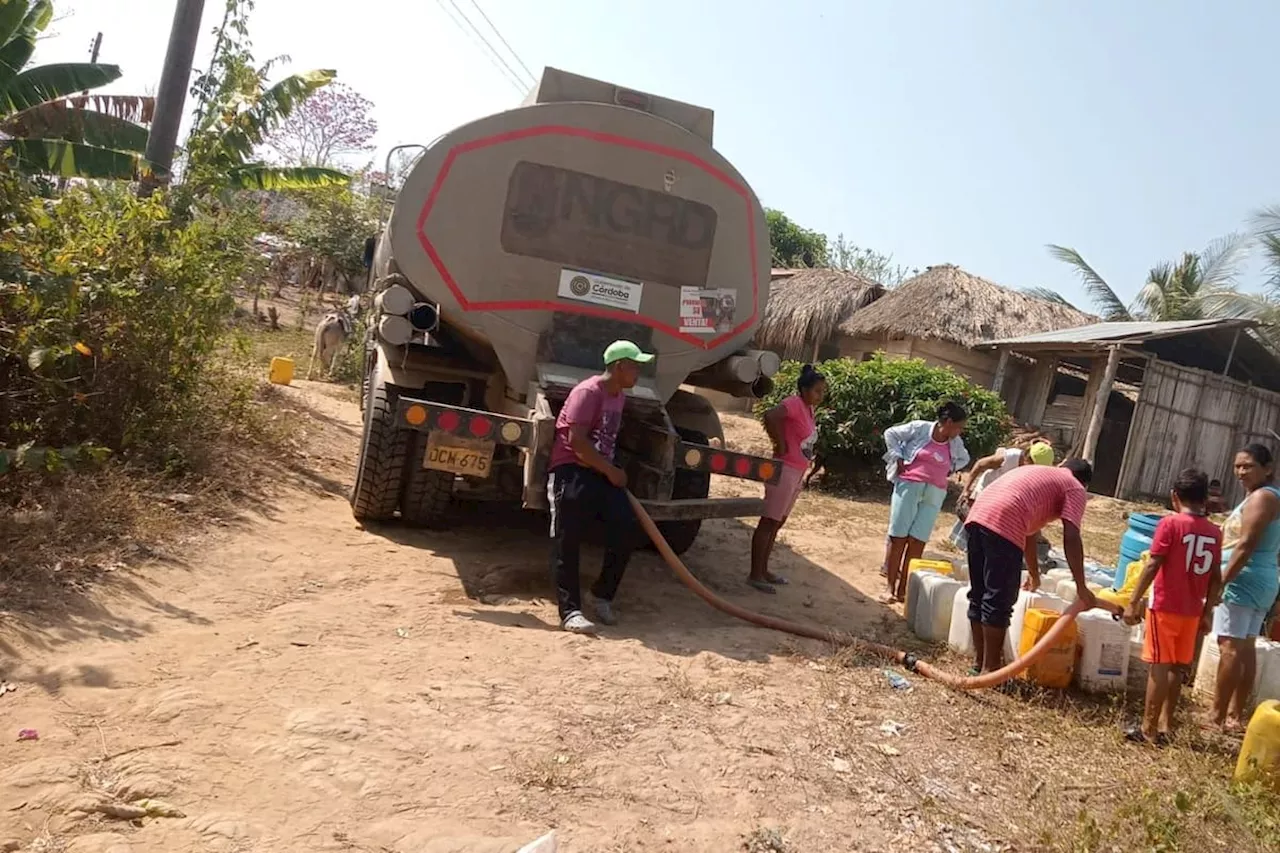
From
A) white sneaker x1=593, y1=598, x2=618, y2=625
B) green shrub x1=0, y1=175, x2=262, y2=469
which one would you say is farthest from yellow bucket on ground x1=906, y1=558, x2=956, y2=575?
green shrub x1=0, y1=175, x2=262, y2=469

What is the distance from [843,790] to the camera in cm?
327

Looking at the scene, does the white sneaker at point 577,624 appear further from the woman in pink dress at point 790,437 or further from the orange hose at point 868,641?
the woman in pink dress at point 790,437

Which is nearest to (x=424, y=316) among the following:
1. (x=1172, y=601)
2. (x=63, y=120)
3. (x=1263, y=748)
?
(x=1172, y=601)

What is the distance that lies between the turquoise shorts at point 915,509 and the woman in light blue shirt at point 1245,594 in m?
1.91

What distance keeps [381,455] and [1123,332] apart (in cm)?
1281

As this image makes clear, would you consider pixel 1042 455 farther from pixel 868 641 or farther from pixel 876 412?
pixel 876 412

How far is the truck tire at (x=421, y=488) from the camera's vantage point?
19.1 feet

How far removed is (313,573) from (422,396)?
55.9 inches

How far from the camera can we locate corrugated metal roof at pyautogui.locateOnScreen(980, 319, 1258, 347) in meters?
13.7

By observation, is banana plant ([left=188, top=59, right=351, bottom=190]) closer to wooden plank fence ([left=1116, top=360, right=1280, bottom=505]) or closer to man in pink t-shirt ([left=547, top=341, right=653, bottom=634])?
man in pink t-shirt ([left=547, top=341, right=653, bottom=634])

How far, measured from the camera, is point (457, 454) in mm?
4809

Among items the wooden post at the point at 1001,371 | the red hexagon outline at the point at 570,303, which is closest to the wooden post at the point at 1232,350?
the wooden post at the point at 1001,371

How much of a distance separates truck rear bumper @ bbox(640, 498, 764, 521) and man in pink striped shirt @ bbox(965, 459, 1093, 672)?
1246 millimetres

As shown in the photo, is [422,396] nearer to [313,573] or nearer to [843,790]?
[313,573]
